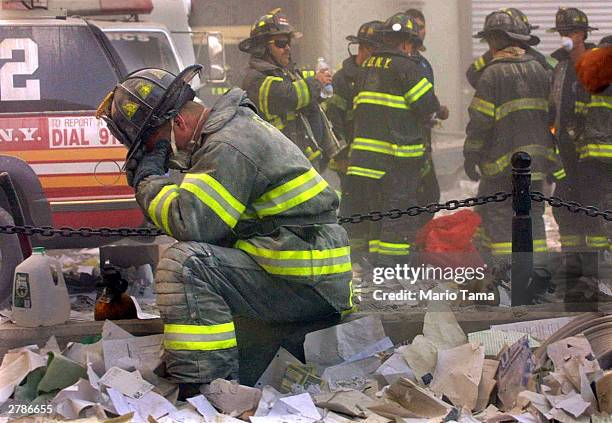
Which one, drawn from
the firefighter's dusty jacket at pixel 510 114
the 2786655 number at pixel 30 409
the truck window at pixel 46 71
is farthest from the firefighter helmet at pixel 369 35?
the 2786655 number at pixel 30 409

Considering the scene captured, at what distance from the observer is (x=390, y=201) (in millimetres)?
7469

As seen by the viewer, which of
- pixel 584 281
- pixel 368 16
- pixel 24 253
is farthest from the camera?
pixel 368 16

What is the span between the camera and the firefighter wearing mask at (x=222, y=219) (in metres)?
4.65

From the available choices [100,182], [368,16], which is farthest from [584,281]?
[100,182]

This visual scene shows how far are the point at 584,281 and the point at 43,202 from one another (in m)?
3.23

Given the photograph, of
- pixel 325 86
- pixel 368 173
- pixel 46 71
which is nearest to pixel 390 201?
pixel 368 173

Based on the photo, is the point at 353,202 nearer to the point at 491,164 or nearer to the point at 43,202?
the point at 491,164

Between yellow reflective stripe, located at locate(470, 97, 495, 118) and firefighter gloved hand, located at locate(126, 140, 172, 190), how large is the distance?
121 inches

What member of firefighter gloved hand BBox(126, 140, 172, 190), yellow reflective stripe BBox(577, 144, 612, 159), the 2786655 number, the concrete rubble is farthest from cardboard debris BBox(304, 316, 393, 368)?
yellow reflective stripe BBox(577, 144, 612, 159)

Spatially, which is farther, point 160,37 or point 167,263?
point 160,37

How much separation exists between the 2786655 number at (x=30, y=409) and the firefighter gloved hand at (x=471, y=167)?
3749 mm

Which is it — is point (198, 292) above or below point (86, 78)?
below

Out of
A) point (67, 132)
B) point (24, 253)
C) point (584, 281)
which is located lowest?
point (584, 281)

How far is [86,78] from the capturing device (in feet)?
21.6
